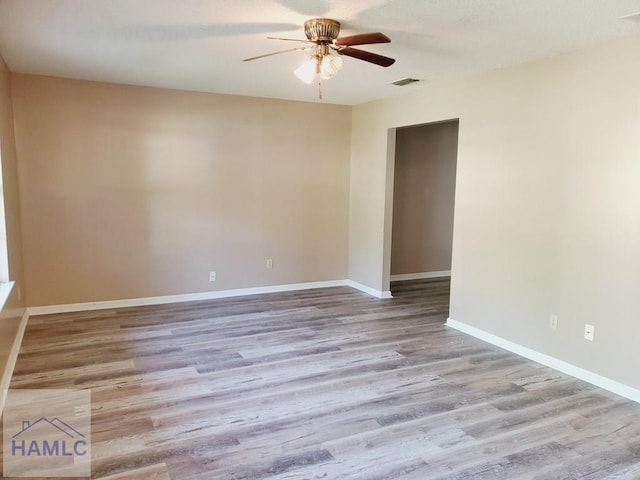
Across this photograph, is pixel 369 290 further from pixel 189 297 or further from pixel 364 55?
pixel 364 55

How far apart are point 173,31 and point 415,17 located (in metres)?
1.63

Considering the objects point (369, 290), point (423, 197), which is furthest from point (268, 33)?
point (423, 197)

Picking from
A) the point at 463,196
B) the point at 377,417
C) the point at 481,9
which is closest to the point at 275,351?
the point at 377,417

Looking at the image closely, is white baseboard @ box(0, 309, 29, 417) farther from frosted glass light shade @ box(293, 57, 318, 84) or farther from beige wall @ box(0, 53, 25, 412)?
frosted glass light shade @ box(293, 57, 318, 84)

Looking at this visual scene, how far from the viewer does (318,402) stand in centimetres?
299

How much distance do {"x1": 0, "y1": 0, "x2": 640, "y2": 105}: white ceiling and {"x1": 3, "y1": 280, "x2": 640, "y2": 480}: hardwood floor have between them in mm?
2472

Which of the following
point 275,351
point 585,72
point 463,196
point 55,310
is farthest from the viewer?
point 55,310

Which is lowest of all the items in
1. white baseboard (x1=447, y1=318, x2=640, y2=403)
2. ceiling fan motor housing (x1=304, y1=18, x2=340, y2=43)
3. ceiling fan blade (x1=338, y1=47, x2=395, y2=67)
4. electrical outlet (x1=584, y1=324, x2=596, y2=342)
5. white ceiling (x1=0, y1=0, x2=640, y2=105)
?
white baseboard (x1=447, y1=318, x2=640, y2=403)

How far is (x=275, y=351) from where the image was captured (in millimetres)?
3863

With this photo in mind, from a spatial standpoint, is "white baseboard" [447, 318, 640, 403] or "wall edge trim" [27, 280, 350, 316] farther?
"wall edge trim" [27, 280, 350, 316]

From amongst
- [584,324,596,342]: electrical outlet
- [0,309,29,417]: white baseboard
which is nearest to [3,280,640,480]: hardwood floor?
[0,309,29,417]: white baseboard

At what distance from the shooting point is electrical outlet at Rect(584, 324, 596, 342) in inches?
132

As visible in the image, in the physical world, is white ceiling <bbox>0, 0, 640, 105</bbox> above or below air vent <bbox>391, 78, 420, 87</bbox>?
below

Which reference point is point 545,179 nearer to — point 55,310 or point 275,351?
point 275,351
